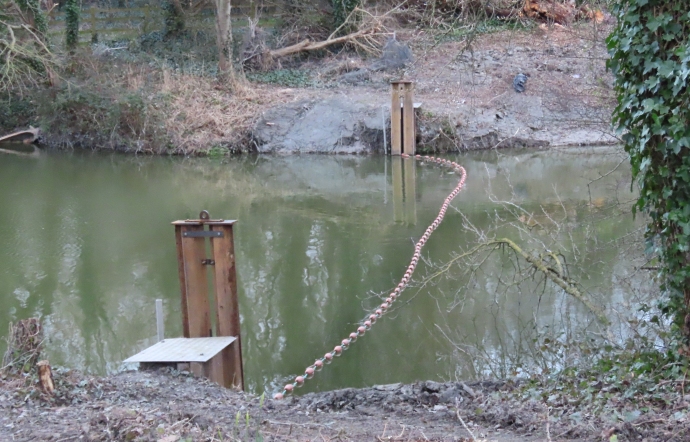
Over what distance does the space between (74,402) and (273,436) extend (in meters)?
1.46

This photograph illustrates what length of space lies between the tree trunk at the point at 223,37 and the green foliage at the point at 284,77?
107cm

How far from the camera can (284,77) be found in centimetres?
2319

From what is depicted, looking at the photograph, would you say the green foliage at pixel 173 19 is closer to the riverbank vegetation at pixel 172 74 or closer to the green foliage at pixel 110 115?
the riverbank vegetation at pixel 172 74

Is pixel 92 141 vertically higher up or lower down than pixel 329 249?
higher up

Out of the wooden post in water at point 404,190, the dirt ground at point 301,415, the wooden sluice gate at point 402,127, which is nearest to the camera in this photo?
the dirt ground at point 301,415

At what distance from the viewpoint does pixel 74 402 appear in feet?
12.9

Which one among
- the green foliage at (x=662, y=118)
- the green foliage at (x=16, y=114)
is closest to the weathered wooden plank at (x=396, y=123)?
the green foliage at (x=16, y=114)

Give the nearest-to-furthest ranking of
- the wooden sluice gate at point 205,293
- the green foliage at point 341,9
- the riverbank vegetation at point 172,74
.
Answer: the wooden sluice gate at point 205,293
the riverbank vegetation at point 172,74
the green foliage at point 341,9

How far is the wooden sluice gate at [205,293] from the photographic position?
5.24 metres

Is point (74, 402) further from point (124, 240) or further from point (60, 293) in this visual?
point (124, 240)

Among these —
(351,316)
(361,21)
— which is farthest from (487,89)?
(351,316)

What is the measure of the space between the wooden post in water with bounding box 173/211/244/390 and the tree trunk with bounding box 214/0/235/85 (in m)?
17.4

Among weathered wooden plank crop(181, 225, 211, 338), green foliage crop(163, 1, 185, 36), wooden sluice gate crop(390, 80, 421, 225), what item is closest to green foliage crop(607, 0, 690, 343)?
weathered wooden plank crop(181, 225, 211, 338)

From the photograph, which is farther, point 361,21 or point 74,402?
point 361,21
